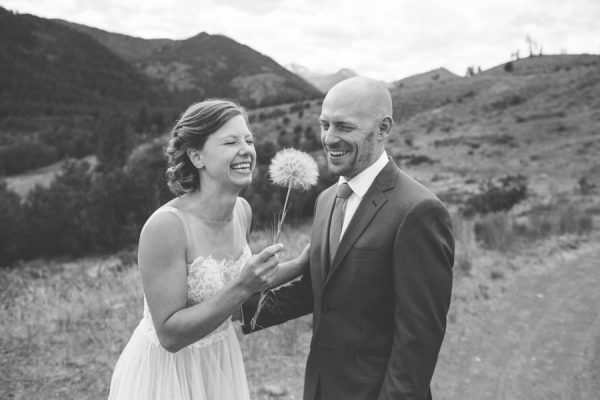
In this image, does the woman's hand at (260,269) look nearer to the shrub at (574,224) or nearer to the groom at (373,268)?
the groom at (373,268)

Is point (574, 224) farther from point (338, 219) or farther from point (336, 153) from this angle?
point (336, 153)

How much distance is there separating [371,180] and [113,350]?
5028 mm

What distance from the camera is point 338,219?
2477 mm

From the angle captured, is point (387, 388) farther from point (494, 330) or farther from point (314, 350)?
point (494, 330)

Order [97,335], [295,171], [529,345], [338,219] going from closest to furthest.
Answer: [338,219], [295,171], [97,335], [529,345]

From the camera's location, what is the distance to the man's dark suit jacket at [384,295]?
211 cm

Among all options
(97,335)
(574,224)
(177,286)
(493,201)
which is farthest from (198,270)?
(493,201)

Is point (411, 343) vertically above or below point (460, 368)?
above

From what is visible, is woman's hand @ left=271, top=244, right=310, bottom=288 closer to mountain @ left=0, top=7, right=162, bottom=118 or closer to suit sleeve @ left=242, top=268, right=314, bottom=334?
suit sleeve @ left=242, top=268, right=314, bottom=334

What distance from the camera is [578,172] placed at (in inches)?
985

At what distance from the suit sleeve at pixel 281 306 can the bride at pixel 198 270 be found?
0.46 ft

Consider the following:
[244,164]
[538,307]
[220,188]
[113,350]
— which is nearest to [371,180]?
[244,164]

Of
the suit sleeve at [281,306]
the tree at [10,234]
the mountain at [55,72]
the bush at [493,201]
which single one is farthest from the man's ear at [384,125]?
the mountain at [55,72]

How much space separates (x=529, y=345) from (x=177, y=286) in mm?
6103
